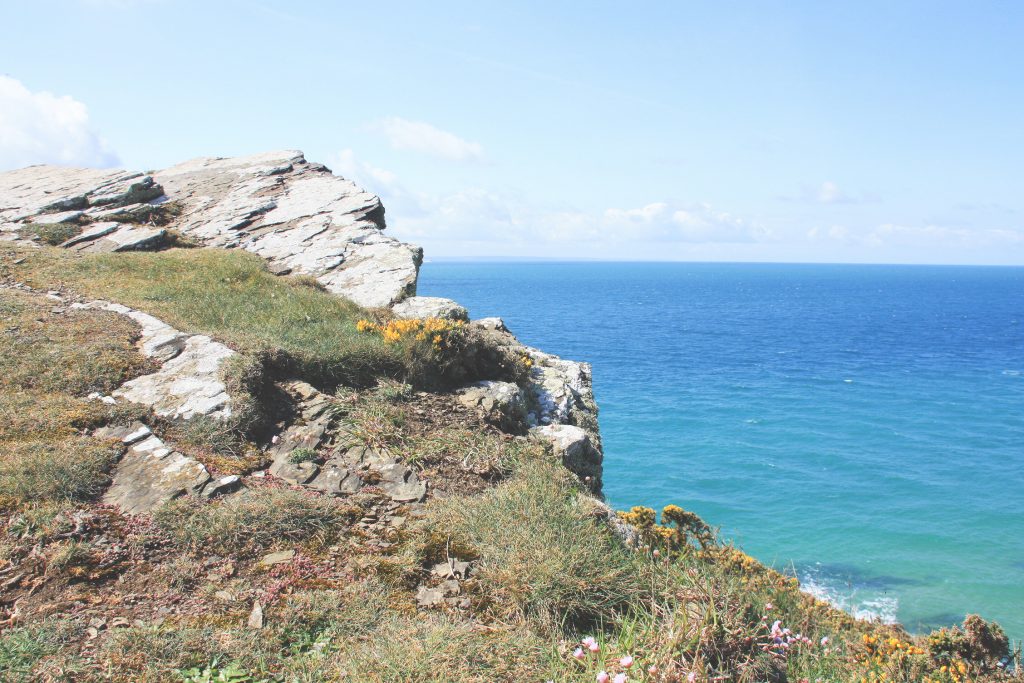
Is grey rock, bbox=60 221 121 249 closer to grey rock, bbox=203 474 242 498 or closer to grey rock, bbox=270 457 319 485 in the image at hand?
grey rock, bbox=270 457 319 485

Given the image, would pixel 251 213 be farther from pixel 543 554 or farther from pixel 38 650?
pixel 543 554

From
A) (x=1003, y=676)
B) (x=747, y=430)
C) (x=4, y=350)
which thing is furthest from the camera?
(x=747, y=430)

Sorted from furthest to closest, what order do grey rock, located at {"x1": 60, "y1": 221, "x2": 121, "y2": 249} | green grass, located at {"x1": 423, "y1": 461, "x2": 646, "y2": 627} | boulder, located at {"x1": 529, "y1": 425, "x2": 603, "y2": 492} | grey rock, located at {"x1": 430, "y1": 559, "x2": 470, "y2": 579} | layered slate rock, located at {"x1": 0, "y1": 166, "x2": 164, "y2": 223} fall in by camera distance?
layered slate rock, located at {"x1": 0, "y1": 166, "x2": 164, "y2": 223}
grey rock, located at {"x1": 60, "y1": 221, "x2": 121, "y2": 249}
boulder, located at {"x1": 529, "y1": 425, "x2": 603, "y2": 492}
grey rock, located at {"x1": 430, "y1": 559, "x2": 470, "y2": 579}
green grass, located at {"x1": 423, "y1": 461, "x2": 646, "y2": 627}

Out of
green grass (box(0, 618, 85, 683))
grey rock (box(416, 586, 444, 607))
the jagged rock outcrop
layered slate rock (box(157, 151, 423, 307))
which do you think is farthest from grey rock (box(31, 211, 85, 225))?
grey rock (box(416, 586, 444, 607))

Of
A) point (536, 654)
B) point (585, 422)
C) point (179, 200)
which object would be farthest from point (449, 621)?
point (179, 200)

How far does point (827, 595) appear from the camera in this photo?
24.2 m

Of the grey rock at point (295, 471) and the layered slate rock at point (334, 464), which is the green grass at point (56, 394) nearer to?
the grey rock at point (295, 471)

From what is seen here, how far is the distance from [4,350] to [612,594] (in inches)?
394

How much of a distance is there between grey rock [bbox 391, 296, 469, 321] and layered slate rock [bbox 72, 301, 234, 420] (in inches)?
192

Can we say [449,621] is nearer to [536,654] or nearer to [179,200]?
[536,654]

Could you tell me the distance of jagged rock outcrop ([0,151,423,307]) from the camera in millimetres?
17250

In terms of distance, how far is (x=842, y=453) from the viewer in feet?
129

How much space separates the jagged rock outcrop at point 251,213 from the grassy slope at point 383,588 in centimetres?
840

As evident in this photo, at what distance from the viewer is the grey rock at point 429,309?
46.8ft
